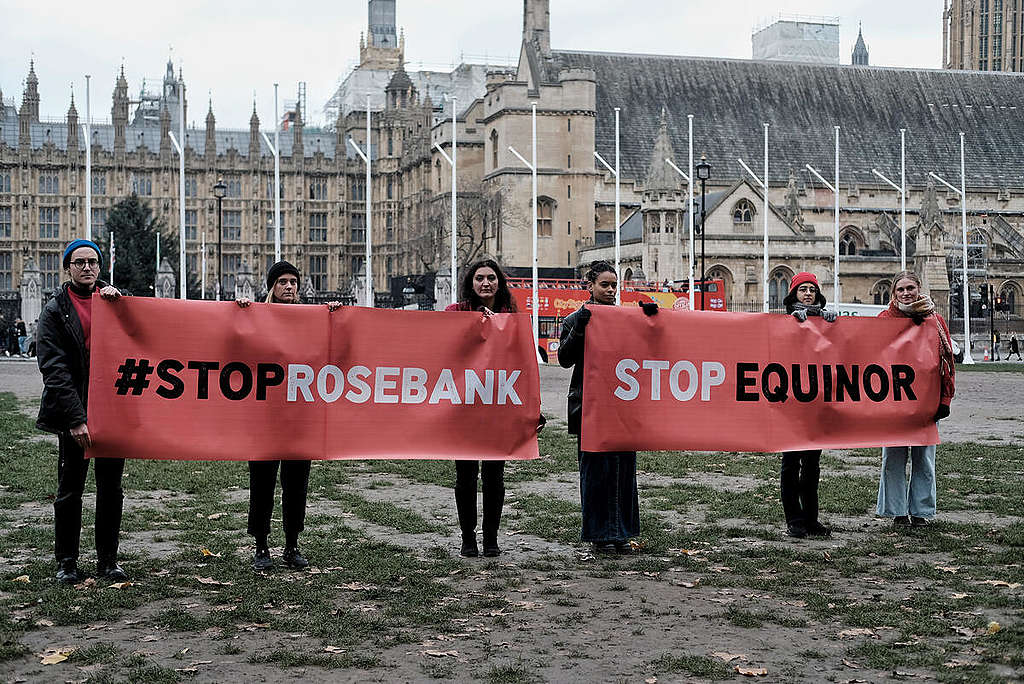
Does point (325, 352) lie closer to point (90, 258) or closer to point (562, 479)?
point (90, 258)

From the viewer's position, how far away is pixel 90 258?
8227mm

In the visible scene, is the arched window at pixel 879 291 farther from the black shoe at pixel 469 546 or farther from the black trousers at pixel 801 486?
the black shoe at pixel 469 546

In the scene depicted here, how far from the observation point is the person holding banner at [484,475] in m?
8.93

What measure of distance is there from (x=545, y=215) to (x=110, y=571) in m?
60.0

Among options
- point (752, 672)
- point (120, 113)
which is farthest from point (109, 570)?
point (120, 113)

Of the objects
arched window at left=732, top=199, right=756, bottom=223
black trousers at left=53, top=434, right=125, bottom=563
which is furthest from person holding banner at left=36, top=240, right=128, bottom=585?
arched window at left=732, top=199, right=756, bottom=223

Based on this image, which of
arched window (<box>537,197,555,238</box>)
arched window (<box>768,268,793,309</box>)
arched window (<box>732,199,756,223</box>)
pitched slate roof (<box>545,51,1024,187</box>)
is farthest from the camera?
pitched slate roof (<box>545,51,1024,187</box>)

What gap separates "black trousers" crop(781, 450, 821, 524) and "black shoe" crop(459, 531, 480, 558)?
2.33 m

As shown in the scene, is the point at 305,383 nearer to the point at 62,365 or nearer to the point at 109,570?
the point at 62,365

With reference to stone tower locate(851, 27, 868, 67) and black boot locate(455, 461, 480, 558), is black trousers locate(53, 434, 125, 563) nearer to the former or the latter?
black boot locate(455, 461, 480, 558)

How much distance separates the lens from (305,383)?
8.97 meters

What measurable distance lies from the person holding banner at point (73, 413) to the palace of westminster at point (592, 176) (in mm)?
42477

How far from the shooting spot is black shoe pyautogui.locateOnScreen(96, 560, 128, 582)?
26.5 feet

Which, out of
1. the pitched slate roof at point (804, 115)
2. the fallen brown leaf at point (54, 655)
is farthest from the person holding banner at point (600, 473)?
the pitched slate roof at point (804, 115)
